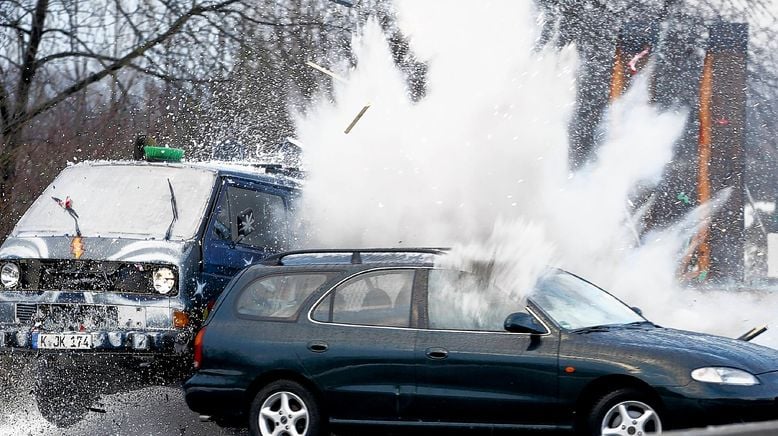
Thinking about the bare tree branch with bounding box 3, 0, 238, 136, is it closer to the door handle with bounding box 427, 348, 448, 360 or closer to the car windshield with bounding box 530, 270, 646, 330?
the car windshield with bounding box 530, 270, 646, 330

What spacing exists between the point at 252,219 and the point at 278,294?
2.11m

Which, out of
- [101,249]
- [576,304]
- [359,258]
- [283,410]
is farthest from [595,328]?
[101,249]

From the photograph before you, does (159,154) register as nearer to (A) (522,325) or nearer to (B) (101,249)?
(B) (101,249)

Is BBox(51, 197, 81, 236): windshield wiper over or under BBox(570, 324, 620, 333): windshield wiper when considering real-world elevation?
over

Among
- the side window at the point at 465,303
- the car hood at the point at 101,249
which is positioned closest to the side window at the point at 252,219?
the car hood at the point at 101,249

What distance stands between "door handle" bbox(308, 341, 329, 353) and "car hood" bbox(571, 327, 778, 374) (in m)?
1.72

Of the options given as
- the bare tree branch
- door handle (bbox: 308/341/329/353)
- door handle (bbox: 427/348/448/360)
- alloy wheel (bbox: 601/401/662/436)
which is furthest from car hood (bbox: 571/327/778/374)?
the bare tree branch

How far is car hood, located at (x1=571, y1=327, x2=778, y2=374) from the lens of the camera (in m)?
7.49

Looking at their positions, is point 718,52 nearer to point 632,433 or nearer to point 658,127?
point 658,127

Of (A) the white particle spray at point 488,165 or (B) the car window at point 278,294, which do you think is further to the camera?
(A) the white particle spray at point 488,165

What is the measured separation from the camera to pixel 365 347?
8234 mm

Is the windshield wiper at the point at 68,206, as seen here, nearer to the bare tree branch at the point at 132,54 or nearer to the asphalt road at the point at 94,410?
the asphalt road at the point at 94,410

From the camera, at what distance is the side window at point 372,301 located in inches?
328

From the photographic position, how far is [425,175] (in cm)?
1440
